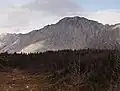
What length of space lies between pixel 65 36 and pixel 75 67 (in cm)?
10691

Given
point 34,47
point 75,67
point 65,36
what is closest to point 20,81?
point 75,67

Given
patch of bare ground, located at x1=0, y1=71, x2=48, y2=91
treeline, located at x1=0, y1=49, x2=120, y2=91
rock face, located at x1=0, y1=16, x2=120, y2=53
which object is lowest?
patch of bare ground, located at x1=0, y1=71, x2=48, y2=91

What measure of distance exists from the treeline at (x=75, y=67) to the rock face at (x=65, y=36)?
255 ft

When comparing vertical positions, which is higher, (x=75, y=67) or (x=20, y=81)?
(x=75, y=67)

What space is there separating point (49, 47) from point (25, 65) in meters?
84.7

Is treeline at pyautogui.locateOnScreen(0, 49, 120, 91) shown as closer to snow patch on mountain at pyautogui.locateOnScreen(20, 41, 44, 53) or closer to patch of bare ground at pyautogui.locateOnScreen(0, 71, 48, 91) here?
patch of bare ground at pyautogui.locateOnScreen(0, 71, 48, 91)

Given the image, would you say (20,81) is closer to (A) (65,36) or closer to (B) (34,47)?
(B) (34,47)

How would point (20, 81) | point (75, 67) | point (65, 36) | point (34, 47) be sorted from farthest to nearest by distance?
point (65, 36) < point (34, 47) < point (20, 81) < point (75, 67)

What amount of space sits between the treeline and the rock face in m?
77.8

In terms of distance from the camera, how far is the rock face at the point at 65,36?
4195 inches

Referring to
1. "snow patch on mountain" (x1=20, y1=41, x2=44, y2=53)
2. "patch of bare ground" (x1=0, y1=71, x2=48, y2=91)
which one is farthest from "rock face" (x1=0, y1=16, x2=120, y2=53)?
"patch of bare ground" (x1=0, y1=71, x2=48, y2=91)

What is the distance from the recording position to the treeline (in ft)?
50.1

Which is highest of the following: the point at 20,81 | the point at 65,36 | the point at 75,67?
the point at 65,36

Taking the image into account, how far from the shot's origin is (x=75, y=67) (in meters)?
12.6
